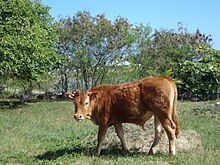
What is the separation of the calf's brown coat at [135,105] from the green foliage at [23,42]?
12554 mm

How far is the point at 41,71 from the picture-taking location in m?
22.7

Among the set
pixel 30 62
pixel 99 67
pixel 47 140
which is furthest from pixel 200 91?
pixel 47 140

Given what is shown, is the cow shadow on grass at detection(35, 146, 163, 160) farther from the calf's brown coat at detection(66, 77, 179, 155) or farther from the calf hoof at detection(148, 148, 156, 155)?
the calf's brown coat at detection(66, 77, 179, 155)

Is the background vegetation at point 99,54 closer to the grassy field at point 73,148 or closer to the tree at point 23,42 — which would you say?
the tree at point 23,42

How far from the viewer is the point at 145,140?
9023mm

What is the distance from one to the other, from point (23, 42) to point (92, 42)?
1023 centimetres

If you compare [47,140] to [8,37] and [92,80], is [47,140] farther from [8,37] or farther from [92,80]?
[92,80]

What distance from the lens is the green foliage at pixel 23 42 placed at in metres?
20.0

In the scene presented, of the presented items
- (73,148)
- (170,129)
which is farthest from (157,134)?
(73,148)

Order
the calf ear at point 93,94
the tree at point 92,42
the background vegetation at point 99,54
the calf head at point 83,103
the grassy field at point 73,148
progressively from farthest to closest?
the tree at point 92,42, the background vegetation at point 99,54, the calf ear at point 93,94, the calf head at point 83,103, the grassy field at point 73,148

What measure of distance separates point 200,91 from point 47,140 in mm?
→ 19844

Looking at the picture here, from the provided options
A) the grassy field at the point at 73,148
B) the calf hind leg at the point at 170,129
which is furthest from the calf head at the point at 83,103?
the calf hind leg at the point at 170,129

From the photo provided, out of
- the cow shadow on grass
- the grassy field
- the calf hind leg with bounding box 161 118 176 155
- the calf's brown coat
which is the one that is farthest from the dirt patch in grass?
the calf hind leg with bounding box 161 118 176 155

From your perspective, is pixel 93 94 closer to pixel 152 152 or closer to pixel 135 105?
pixel 135 105
